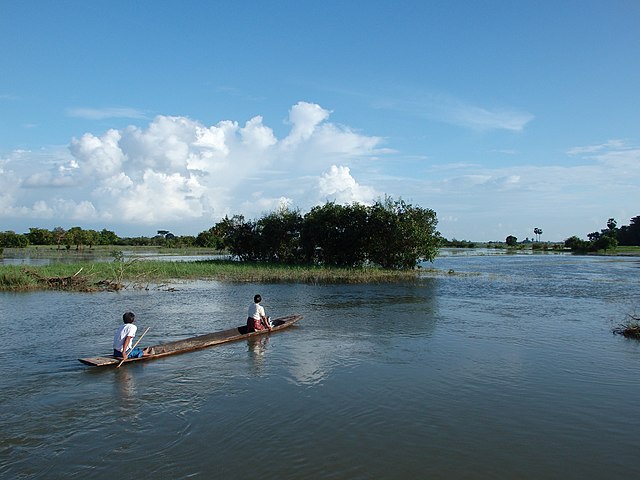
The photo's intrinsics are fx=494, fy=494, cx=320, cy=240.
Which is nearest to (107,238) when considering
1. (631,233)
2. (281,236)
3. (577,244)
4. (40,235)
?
(40,235)

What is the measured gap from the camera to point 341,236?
46062 mm

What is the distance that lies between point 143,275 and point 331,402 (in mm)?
23731

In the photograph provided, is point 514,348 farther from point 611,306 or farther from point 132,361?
point 611,306

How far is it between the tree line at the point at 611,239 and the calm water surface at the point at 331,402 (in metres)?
81.5

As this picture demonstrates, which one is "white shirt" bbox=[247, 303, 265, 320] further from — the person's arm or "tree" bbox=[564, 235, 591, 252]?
"tree" bbox=[564, 235, 591, 252]

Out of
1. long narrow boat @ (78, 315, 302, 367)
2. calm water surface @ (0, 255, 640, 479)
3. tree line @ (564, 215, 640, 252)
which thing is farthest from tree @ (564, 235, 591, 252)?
long narrow boat @ (78, 315, 302, 367)

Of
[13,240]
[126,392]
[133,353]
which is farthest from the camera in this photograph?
[13,240]

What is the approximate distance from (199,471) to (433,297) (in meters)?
21.1

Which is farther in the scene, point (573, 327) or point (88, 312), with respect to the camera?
point (88, 312)

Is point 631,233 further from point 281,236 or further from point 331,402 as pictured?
point 331,402

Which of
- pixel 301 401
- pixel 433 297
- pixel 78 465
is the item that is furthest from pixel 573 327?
pixel 78 465

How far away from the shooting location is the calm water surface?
6766 millimetres

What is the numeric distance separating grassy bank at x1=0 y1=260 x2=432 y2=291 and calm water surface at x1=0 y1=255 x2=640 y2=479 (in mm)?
9338

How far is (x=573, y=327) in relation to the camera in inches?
680
